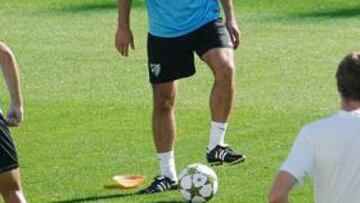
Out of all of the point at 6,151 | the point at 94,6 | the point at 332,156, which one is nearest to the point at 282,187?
the point at 332,156

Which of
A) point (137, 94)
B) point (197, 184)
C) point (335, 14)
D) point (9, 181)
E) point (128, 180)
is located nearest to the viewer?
point (9, 181)

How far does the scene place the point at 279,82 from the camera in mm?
14297

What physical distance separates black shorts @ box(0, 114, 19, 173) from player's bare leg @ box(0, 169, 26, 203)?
56 mm

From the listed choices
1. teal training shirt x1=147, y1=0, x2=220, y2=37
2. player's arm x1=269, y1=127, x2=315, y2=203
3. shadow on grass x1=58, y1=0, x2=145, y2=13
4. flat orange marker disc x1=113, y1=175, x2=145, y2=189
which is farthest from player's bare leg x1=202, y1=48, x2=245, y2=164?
shadow on grass x1=58, y1=0, x2=145, y2=13

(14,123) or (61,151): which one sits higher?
(14,123)

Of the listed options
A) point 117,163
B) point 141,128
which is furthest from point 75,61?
point 117,163

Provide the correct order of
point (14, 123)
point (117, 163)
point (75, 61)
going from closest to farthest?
point (14, 123) → point (117, 163) → point (75, 61)

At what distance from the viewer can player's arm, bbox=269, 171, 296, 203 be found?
5281 millimetres

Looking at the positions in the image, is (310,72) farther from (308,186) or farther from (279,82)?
(308,186)

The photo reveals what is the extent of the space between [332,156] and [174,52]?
14.2 ft

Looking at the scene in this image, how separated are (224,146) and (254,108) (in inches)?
116

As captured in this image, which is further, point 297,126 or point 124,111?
point 124,111

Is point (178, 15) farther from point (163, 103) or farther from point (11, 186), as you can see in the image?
point (11, 186)

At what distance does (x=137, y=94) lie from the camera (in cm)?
1375
